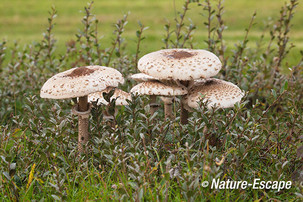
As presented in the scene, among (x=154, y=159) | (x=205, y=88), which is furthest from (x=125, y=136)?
(x=205, y=88)

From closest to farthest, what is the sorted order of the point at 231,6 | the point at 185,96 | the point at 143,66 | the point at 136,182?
the point at 136,182, the point at 143,66, the point at 185,96, the point at 231,6

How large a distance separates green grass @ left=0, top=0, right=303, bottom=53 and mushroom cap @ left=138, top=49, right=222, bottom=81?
6540mm

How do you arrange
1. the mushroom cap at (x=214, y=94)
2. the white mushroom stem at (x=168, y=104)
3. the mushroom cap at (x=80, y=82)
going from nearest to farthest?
the mushroom cap at (x=80, y=82)
the mushroom cap at (x=214, y=94)
the white mushroom stem at (x=168, y=104)

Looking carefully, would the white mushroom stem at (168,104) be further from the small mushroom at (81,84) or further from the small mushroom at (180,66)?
the small mushroom at (81,84)

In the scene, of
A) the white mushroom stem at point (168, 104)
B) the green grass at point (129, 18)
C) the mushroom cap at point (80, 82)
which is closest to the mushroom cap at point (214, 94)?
the white mushroom stem at point (168, 104)

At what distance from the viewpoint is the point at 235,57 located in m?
6.02

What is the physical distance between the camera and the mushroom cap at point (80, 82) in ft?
10.8

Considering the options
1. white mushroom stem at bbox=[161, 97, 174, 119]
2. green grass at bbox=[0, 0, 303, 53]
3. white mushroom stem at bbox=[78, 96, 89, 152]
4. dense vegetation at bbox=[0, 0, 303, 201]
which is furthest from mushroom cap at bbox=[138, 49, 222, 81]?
green grass at bbox=[0, 0, 303, 53]

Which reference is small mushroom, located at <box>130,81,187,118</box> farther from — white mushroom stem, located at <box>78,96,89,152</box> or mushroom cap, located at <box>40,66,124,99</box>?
white mushroom stem, located at <box>78,96,89,152</box>

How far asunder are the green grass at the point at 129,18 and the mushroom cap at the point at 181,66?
21.5ft

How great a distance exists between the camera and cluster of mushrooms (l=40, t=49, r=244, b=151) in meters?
3.37

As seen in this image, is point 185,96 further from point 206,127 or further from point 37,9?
point 37,9

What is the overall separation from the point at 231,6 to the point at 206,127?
1612cm

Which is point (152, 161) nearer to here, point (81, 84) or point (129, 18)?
point (81, 84)
